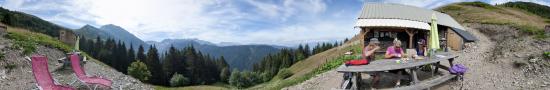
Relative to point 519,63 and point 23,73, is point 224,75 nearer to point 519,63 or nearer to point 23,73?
point 23,73

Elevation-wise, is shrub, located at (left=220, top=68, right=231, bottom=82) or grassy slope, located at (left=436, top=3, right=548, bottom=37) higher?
grassy slope, located at (left=436, top=3, right=548, bottom=37)

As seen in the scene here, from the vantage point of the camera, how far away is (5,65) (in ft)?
85.4

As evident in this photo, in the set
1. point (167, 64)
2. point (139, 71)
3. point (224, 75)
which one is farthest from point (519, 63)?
Result: point (224, 75)

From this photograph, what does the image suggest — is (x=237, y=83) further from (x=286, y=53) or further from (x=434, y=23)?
(x=434, y=23)

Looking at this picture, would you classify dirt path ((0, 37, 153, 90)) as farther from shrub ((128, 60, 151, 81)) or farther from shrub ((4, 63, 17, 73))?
shrub ((128, 60, 151, 81))

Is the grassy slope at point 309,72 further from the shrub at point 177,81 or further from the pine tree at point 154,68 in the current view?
the pine tree at point 154,68

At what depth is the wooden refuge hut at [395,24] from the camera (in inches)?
1267

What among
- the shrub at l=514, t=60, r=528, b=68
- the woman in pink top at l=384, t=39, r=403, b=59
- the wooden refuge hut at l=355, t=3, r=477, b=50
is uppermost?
the wooden refuge hut at l=355, t=3, r=477, b=50

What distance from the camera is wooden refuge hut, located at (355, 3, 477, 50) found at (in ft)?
106

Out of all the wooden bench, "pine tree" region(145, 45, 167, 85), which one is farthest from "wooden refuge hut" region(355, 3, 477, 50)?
"pine tree" region(145, 45, 167, 85)

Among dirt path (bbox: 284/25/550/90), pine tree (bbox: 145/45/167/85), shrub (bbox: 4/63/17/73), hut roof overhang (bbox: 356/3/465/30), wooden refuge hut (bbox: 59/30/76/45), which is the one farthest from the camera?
pine tree (bbox: 145/45/167/85)

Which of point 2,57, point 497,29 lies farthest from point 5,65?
point 497,29

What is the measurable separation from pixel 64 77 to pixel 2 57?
4508 millimetres

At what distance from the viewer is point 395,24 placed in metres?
31.8
